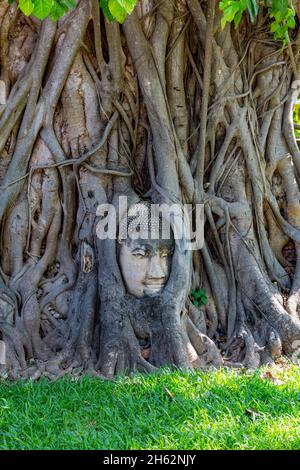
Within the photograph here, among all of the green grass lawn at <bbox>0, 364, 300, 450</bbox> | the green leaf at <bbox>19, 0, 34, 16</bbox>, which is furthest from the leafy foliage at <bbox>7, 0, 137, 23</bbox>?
the green grass lawn at <bbox>0, 364, 300, 450</bbox>

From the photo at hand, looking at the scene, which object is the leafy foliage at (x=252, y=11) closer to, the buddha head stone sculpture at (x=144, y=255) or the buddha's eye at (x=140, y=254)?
the buddha head stone sculpture at (x=144, y=255)

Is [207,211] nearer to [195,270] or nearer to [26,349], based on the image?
[195,270]

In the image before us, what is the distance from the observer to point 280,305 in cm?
458

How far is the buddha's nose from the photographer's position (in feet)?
14.0

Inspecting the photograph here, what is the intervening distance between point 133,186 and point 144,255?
74 cm

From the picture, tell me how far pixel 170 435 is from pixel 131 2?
2.20m

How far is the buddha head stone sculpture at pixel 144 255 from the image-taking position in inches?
168

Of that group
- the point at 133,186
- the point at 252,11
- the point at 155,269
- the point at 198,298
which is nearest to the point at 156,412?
the point at 155,269

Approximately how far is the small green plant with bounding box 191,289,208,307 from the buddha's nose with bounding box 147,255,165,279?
0.51 m

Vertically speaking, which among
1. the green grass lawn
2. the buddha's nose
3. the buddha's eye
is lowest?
the green grass lawn

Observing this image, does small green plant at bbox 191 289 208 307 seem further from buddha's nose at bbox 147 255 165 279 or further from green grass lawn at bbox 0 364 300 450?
green grass lawn at bbox 0 364 300 450

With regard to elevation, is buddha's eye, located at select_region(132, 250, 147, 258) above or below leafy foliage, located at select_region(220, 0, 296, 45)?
below
